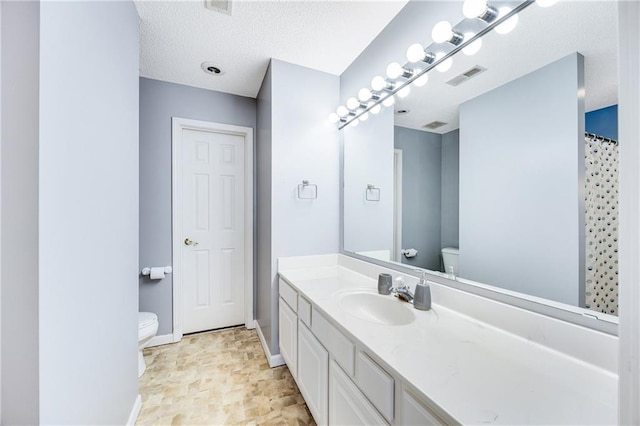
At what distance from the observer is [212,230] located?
2.52 meters

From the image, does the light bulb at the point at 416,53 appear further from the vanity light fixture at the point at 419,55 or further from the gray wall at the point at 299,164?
the gray wall at the point at 299,164

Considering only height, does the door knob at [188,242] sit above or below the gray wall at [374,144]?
below

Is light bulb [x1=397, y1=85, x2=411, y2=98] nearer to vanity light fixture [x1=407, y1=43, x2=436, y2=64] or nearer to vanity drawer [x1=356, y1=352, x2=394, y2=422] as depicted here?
vanity light fixture [x1=407, y1=43, x2=436, y2=64]

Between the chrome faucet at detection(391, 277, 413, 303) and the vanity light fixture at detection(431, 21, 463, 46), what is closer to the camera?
the vanity light fixture at detection(431, 21, 463, 46)

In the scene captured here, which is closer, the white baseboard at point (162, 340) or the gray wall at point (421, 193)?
the gray wall at point (421, 193)

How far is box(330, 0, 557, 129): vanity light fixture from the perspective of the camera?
97 centimetres

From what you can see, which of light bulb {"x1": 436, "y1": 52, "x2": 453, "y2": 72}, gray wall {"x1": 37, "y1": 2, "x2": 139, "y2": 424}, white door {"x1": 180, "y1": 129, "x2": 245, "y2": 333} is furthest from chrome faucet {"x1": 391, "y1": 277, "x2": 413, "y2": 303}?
white door {"x1": 180, "y1": 129, "x2": 245, "y2": 333}

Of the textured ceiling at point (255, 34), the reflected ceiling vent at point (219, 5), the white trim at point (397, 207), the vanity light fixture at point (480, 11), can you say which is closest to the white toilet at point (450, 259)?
the white trim at point (397, 207)

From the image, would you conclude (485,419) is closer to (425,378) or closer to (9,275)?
(425,378)

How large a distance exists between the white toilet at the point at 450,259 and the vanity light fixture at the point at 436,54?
0.89m

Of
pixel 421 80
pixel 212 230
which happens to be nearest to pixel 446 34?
pixel 421 80

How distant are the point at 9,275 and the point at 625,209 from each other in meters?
1.44

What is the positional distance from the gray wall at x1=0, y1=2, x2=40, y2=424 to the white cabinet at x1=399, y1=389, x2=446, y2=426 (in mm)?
1060

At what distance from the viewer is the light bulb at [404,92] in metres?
1.45
